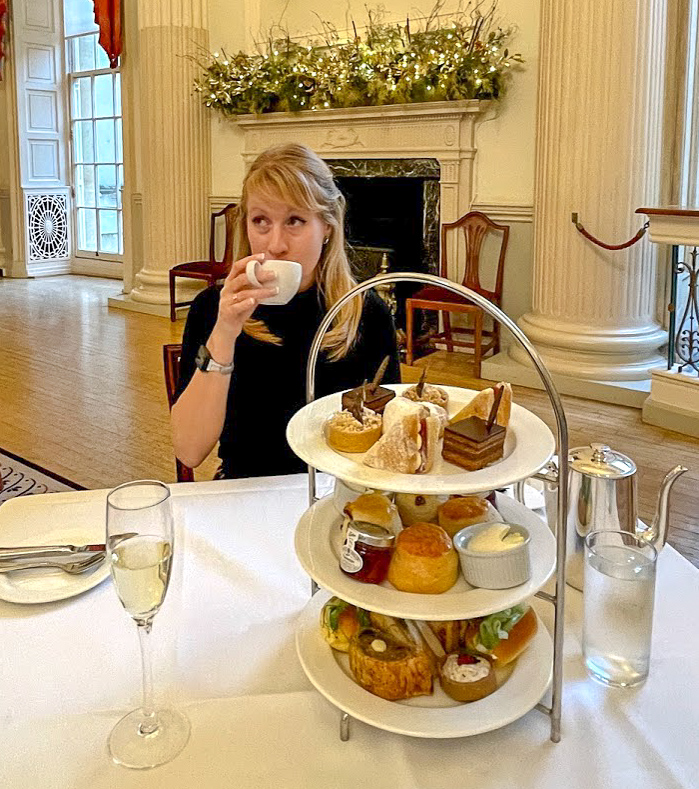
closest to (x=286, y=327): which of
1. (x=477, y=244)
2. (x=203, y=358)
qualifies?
(x=203, y=358)

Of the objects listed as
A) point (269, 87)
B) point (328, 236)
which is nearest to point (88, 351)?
point (269, 87)

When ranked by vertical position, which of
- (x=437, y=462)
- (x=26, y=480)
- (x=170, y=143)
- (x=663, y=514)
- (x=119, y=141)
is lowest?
(x=26, y=480)

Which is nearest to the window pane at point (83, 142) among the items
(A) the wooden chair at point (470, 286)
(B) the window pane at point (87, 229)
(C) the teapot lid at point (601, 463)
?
(B) the window pane at point (87, 229)

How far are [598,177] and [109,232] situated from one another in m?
6.94

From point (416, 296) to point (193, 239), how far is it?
3.01 metres

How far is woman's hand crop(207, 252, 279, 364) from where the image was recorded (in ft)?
3.59

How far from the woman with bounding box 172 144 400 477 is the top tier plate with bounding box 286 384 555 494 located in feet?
2.28

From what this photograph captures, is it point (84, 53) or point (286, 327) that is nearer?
point (286, 327)

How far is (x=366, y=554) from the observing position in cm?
85

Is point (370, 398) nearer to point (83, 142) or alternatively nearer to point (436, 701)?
point (436, 701)

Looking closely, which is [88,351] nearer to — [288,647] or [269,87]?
[269,87]

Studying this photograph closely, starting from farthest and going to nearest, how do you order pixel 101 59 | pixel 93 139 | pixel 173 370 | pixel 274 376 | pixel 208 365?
pixel 93 139 < pixel 101 59 < pixel 173 370 < pixel 274 376 < pixel 208 365

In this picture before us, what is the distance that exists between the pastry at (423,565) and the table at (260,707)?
0.17m

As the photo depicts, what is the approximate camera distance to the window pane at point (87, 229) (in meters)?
10.2
